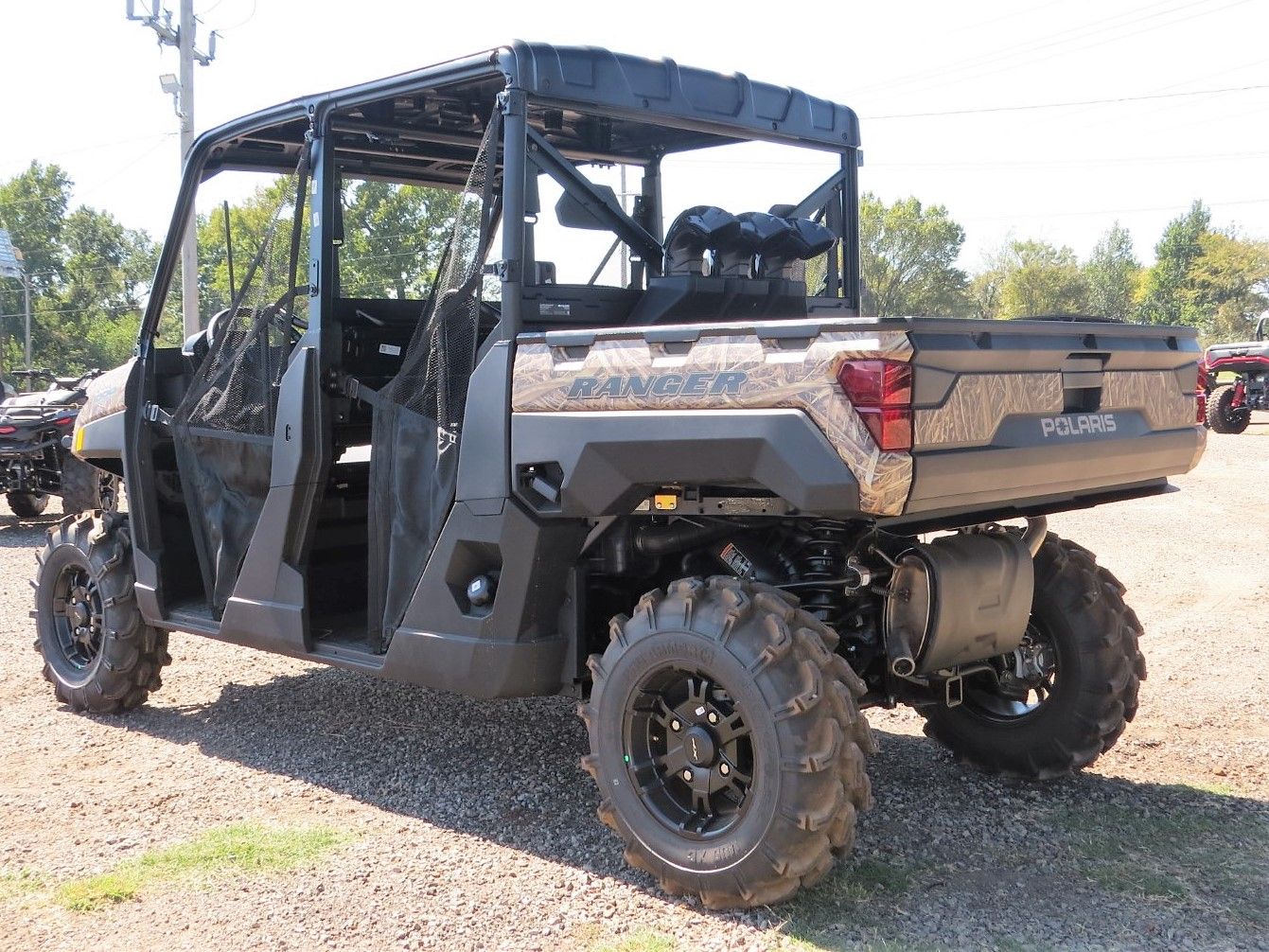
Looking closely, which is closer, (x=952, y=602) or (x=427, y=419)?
(x=952, y=602)

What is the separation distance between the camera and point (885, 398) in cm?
353

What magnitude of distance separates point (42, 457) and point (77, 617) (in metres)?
8.40

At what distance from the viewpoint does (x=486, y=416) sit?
4.49 m

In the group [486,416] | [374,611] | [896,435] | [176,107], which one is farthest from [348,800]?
[176,107]

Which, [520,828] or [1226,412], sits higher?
[1226,412]

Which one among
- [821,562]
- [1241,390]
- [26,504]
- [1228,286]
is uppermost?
[1228,286]

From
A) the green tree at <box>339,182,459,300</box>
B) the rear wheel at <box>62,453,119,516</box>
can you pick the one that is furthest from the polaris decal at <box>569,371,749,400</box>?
the rear wheel at <box>62,453,119,516</box>

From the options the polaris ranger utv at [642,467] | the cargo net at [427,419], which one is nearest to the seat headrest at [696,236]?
the polaris ranger utv at [642,467]

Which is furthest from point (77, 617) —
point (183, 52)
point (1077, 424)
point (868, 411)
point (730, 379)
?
point (183, 52)

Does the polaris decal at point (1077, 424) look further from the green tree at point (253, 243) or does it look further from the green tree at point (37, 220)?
the green tree at point (37, 220)

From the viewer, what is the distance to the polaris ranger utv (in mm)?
3816

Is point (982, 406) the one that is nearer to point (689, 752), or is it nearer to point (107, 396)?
point (689, 752)

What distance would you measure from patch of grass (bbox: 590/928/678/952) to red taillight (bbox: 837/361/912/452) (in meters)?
1.55

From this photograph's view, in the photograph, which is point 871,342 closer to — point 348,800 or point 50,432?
point 348,800
